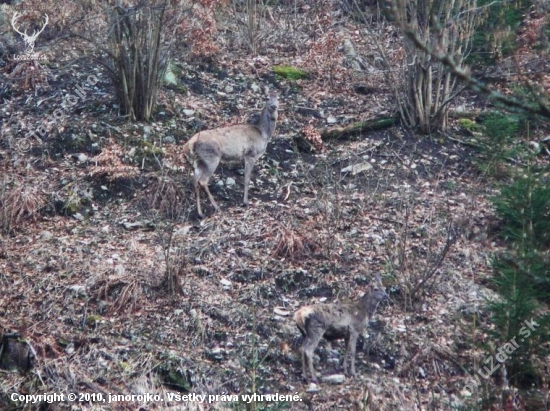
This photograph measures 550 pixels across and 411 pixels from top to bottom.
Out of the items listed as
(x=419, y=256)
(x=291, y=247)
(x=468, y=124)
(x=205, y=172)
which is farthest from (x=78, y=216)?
(x=468, y=124)

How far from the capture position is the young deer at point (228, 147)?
10000 millimetres

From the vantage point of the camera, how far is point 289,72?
13141mm

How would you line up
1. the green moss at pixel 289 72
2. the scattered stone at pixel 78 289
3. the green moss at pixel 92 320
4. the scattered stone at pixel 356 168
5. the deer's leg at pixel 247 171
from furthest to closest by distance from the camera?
the green moss at pixel 289 72, the scattered stone at pixel 356 168, the deer's leg at pixel 247 171, the scattered stone at pixel 78 289, the green moss at pixel 92 320

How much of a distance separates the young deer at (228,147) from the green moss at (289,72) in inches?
92.9

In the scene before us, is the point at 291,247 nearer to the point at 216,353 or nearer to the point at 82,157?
the point at 216,353

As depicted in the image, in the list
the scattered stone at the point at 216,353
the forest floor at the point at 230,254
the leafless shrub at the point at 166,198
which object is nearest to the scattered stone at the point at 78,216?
the forest floor at the point at 230,254

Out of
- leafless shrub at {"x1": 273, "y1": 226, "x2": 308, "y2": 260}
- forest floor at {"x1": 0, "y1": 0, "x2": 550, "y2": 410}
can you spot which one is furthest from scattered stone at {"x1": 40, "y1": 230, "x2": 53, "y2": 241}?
leafless shrub at {"x1": 273, "y1": 226, "x2": 308, "y2": 260}

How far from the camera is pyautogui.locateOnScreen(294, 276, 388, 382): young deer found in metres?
7.45

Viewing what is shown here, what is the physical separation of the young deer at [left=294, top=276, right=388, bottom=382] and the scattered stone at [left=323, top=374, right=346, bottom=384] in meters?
0.06

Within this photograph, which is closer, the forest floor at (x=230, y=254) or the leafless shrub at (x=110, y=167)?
the forest floor at (x=230, y=254)

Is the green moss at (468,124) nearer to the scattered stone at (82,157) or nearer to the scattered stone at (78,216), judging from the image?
the scattered stone at (82,157)

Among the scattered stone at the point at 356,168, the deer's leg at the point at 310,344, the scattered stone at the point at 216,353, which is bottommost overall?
the scattered stone at the point at 216,353

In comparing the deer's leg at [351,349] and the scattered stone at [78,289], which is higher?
the scattered stone at [78,289]

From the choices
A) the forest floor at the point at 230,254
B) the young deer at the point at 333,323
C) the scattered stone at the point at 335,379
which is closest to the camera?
the young deer at the point at 333,323
